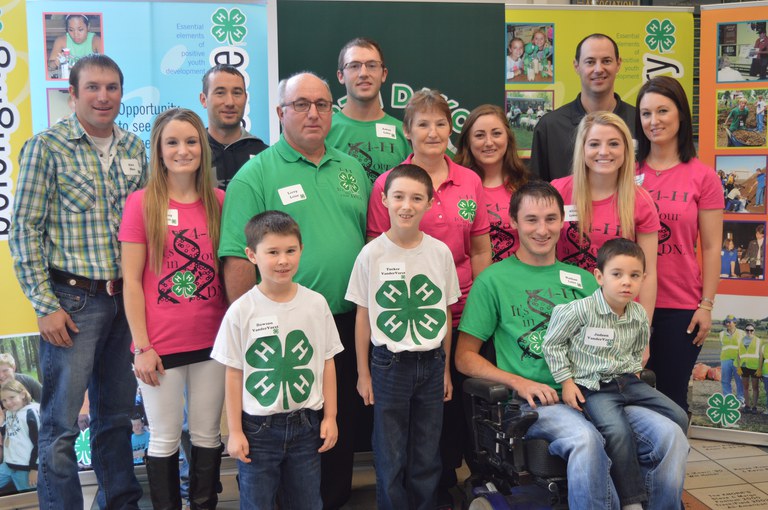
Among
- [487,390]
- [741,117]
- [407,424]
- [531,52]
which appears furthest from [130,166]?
[741,117]

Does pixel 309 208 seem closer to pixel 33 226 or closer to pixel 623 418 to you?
pixel 33 226

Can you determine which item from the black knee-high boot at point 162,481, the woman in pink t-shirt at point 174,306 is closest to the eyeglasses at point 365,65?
the woman in pink t-shirt at point 174,306

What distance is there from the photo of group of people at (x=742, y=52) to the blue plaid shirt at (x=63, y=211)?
3347 millimetres

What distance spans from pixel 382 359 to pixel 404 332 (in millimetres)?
131

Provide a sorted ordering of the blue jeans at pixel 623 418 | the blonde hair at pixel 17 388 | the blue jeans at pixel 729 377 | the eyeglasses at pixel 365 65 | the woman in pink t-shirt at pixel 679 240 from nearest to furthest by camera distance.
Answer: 1. the blue jeans at pixel 623 418
2. the woman in pink t-shirt at pixel 679 240
3. the eyeglasses at pixel 365 65
4. the blonde hair at pixel 17 388
5. the blue jeans at pixel 729 377

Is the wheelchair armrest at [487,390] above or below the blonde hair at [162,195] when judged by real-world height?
below

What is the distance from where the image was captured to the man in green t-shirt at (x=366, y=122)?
300 cm

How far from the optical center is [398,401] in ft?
8.04

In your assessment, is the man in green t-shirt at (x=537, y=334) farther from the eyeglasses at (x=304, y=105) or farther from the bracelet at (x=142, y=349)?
the bracelet at (x=142, y=349)

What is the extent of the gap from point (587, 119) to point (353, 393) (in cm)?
152

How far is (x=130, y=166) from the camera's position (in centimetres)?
266

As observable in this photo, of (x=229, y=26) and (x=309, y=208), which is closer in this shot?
(x=309, y=208)

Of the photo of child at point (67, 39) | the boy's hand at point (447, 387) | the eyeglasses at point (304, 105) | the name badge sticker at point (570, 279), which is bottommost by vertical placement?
the boy's hand at point (447, 387)

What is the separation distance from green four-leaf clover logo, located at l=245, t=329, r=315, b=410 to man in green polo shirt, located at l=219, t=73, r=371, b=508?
36 cm
